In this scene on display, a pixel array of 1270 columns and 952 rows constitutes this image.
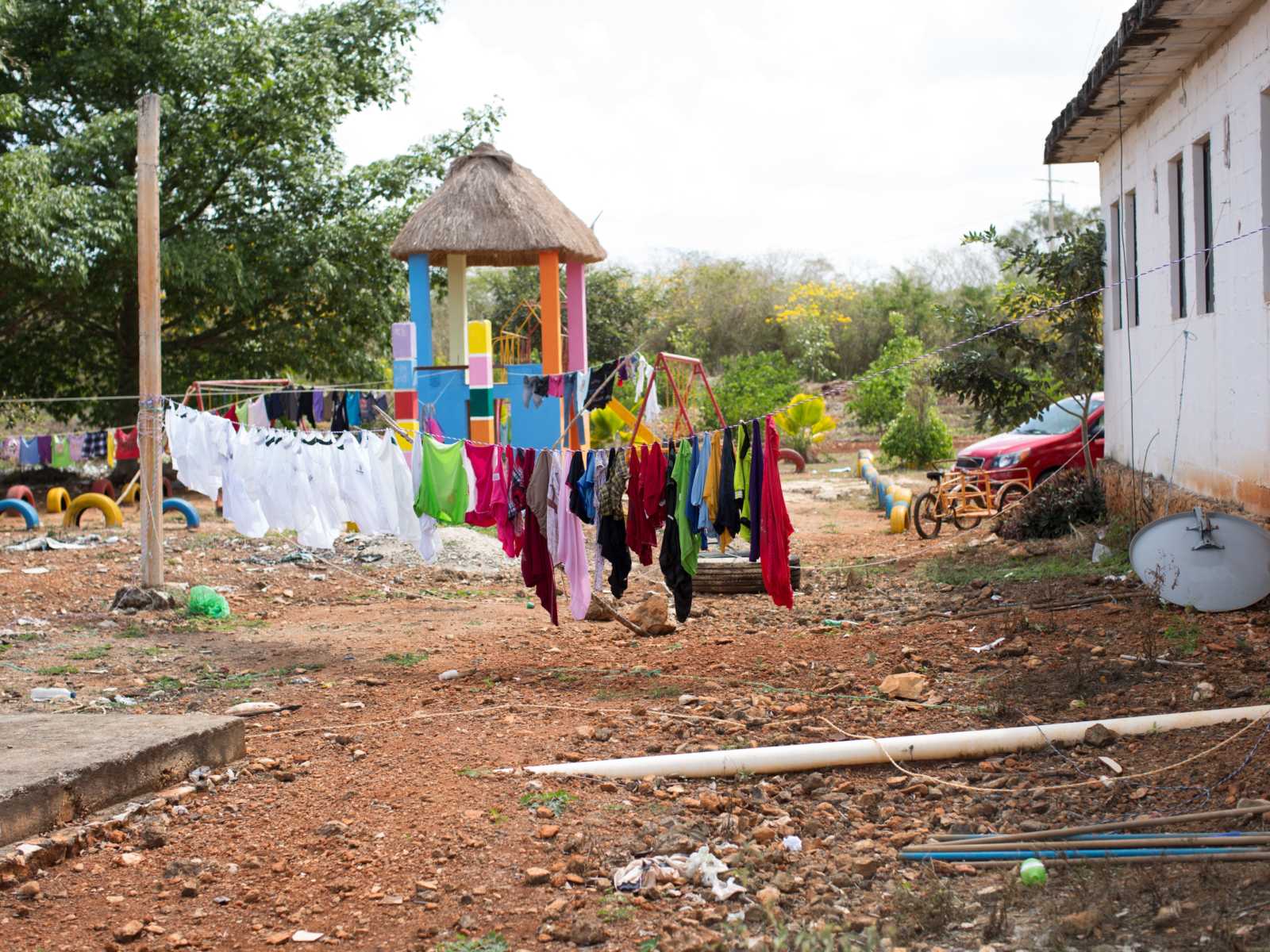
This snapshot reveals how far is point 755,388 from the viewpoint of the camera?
26938mm

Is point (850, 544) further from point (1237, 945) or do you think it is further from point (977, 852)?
point (1237, 945)

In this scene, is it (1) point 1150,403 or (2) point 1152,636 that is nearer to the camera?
(2) point 1152,636

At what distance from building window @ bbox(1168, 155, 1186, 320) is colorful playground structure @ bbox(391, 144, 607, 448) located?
772 centimetres

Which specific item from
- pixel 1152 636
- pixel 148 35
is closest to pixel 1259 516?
pixel 1152 636

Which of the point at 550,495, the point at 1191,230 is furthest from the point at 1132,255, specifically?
the point at 550,495

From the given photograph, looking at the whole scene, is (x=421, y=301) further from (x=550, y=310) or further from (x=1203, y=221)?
(x=1203, y=221)

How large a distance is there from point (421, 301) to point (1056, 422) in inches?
356

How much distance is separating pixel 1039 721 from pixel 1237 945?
2594mm

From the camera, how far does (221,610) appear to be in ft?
35.4

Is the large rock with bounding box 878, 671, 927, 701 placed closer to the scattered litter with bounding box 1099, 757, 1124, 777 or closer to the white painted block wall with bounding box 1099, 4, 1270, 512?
the scattered litter with bounding box 1099, 757, 1124, 777

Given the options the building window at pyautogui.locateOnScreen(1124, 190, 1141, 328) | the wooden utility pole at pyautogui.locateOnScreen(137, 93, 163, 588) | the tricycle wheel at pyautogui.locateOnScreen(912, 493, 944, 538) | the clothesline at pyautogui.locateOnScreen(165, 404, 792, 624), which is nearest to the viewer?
the clothesline at pyautogui.locateOnScreen(165, 404, 792, 624)

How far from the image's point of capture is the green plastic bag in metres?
10.8

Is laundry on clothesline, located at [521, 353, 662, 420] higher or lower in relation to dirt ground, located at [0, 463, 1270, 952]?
higher

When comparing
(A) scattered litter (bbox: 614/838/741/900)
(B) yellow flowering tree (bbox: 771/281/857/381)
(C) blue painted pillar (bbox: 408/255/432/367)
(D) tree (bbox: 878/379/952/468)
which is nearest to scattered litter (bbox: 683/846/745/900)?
(A) scattered litter (bbox: 614/838/741/900)
